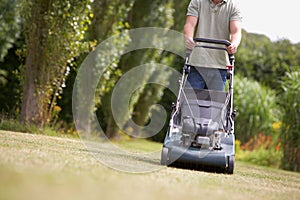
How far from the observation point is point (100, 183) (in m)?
4.37

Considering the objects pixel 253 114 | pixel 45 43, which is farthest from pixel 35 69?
pixel 253 114

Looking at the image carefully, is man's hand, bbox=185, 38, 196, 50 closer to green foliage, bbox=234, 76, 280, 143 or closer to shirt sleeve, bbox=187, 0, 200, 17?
shirt sleeve, bbox=187, 0, 200, 17

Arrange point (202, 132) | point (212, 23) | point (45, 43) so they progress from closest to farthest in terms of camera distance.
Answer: point (202, 132)
point (212, 23)
point (45, 43)

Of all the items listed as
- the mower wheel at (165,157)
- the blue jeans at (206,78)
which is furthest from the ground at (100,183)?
the blue jeans at (206,78)

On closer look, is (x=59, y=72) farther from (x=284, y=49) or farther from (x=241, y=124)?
(x=284, y=49)

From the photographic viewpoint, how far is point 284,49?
2255 centimetres

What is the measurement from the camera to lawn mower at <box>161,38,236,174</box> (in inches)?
260

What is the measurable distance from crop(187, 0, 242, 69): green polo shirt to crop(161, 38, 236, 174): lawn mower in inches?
7.9

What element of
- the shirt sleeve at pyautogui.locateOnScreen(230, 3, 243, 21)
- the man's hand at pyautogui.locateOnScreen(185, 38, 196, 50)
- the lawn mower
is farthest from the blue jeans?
the shirt sleeve at pyautogui.locateOnScreen(230, 3, 243, 21)

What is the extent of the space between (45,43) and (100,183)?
6715 millimetres

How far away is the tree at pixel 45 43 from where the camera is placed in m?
10.7

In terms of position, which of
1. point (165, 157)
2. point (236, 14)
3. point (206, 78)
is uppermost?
point (236, 14)

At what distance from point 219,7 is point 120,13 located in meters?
6.32

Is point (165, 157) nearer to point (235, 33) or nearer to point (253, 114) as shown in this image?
point (235, 33)
